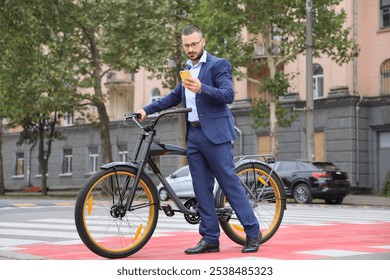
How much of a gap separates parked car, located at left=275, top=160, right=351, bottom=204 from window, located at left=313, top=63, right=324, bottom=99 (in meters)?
10.4

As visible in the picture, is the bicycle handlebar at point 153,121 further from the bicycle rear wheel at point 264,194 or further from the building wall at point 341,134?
the building wall at point 341,134

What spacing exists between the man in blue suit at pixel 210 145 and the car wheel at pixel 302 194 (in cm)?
1979

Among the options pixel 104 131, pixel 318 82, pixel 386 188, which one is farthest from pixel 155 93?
pixel 386 188

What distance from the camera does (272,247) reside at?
7527mm

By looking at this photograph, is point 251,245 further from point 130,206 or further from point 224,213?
point 130,206

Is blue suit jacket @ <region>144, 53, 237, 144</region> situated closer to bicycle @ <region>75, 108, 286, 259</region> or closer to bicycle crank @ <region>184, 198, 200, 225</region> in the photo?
bicycle @ <region>75, 108, 286, 259</region>

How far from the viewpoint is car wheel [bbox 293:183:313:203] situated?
2684 cm

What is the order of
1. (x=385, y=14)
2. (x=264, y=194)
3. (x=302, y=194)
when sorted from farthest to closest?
(x=385, y=14) < (x=302, y=194) < (x=264, y=194)

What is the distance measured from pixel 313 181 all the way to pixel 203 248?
66.1 ft

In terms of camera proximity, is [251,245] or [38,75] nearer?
[251,245]

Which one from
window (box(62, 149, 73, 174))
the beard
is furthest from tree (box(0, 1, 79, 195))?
the beard

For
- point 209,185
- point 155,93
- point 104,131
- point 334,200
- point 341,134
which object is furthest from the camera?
point 155,93

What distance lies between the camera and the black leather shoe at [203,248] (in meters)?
7.06

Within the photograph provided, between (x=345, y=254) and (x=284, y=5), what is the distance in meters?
23.9
